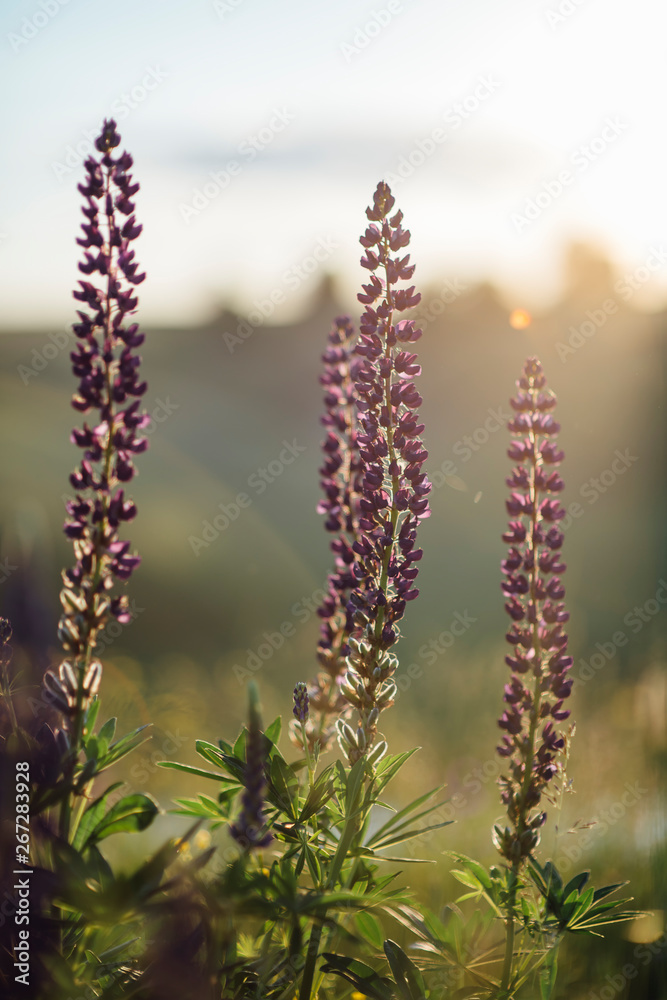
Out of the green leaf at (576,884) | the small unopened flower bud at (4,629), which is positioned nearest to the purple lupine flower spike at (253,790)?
the small unopened flower bud at (4,629)

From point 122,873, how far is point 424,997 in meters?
0.86

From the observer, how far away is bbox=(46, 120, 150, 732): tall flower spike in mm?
1815

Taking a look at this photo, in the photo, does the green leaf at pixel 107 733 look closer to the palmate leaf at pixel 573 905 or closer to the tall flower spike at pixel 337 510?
the tall flower spike at pixel 337 510

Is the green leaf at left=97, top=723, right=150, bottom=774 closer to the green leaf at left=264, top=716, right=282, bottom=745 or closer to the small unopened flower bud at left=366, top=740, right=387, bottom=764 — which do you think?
the green leaf at left=264, top=716, right=282, bottom=745

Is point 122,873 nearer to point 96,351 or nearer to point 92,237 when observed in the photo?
point 96,351

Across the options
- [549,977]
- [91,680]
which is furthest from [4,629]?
[549,977]

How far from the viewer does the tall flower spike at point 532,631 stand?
2.22m

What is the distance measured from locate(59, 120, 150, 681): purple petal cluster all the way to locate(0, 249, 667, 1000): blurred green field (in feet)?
0.35

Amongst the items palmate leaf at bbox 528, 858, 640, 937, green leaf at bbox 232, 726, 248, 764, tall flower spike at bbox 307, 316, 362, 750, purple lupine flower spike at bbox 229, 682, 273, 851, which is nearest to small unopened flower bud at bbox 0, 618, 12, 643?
green leaf at bbox 232, 726, 248, 764

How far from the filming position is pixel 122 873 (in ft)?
4.72

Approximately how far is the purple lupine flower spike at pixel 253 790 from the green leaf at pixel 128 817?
32 cm

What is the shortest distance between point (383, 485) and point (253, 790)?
0.98 meters

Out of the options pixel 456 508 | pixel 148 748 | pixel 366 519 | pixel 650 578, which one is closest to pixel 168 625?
pixel 148 748

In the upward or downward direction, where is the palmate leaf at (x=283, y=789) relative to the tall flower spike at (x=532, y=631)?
downward
